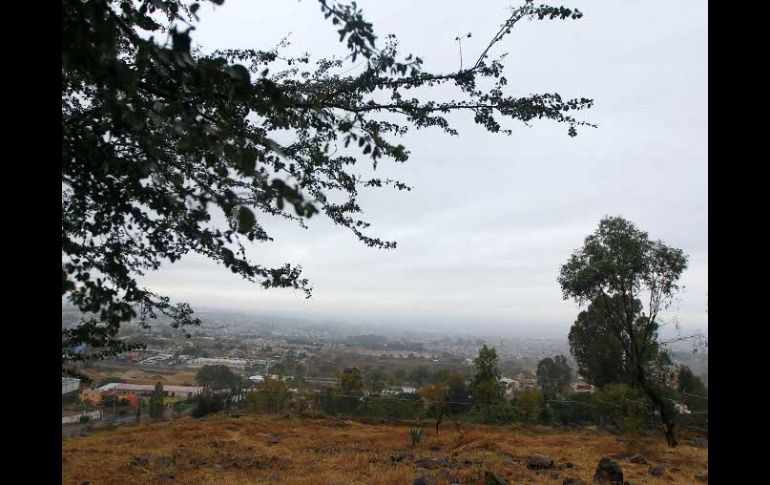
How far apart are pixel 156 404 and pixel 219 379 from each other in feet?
5.66

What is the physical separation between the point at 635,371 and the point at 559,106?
392 inches

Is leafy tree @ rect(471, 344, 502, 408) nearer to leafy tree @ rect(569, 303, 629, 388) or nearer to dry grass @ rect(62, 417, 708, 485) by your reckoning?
dry grass @ rect(62, 417, 708, 485)

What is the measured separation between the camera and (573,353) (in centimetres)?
1463

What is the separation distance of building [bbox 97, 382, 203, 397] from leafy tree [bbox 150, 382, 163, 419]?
0.42 feet

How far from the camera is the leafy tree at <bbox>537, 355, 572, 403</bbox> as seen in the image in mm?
15420

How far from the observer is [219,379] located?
13.0 meters

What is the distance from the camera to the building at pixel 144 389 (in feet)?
32.9

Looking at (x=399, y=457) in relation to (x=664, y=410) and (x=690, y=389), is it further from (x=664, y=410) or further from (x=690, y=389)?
(x=690, y=389)

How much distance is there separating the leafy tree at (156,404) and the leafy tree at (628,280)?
430 inches

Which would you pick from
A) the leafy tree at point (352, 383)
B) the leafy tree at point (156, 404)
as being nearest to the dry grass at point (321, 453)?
the leafy tree at point (156, 404)

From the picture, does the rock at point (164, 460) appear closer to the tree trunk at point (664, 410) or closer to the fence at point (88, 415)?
the fence at point (88, 415)
